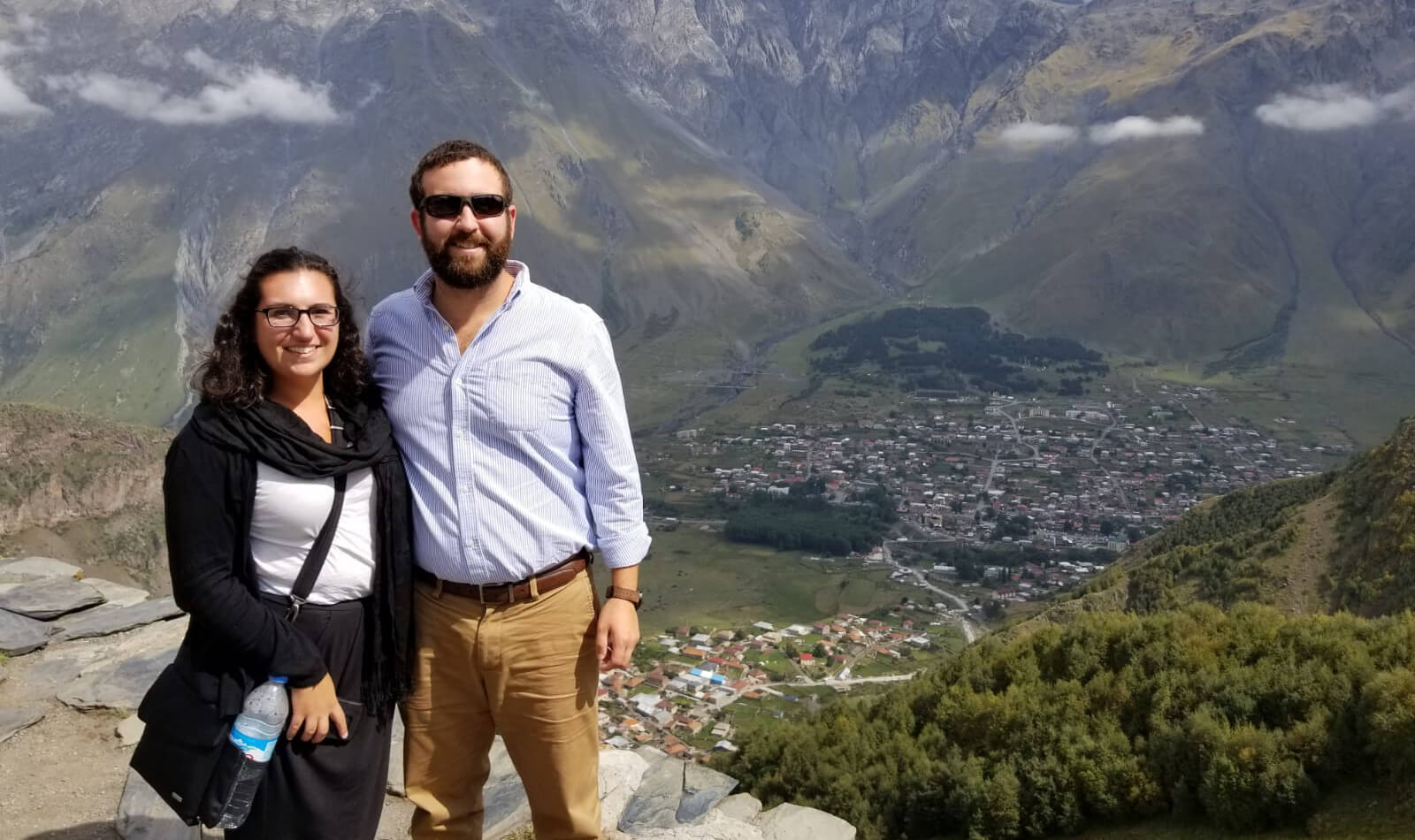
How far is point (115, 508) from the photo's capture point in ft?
157

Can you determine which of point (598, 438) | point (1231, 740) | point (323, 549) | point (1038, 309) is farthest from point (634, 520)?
point (1038, 309)

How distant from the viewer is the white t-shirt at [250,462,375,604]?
375 cm

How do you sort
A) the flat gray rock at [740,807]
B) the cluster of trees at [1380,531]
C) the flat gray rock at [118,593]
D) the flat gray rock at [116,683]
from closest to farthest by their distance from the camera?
1. the flat gray rock at [740,807]
2. the flat gray rock at [116,683]
3. the flat gray rock at [118,593]
4. the cluster of trees at [1380,531]

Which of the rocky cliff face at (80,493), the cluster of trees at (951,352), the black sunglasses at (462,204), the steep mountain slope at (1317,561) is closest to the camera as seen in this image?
the black sunglasses at (462,204)

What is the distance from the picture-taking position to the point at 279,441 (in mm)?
3736

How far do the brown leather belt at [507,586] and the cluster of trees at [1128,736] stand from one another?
5831 mm

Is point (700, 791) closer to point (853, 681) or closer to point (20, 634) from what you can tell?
point (20, 634)

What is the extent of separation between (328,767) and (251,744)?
0.37 m

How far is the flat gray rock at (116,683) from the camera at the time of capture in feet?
28.6

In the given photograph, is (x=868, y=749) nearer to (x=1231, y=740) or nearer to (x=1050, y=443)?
(x=1231, y=740)

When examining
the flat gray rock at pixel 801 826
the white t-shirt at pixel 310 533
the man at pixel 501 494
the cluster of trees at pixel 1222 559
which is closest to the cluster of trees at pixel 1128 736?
the flat gray rock at pixel 801 826

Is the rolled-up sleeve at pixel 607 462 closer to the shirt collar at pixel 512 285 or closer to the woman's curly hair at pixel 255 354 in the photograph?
the shirt collar at pixel 512 285

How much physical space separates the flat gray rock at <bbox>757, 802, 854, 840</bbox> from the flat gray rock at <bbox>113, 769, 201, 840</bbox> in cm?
416

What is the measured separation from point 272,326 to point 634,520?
1798 millimetres
